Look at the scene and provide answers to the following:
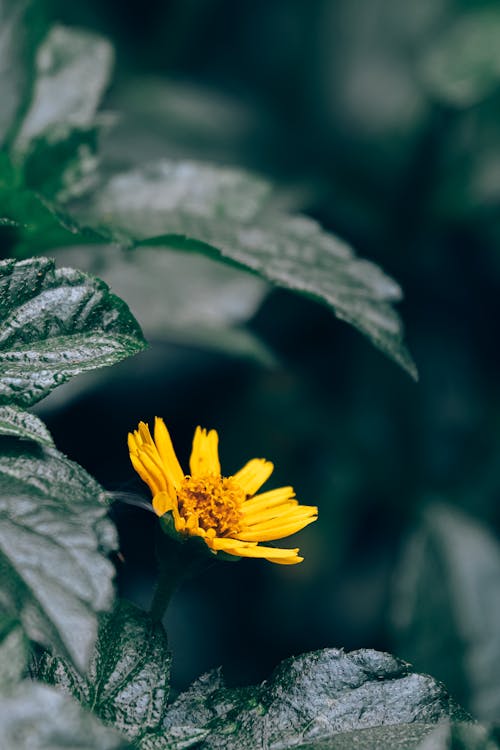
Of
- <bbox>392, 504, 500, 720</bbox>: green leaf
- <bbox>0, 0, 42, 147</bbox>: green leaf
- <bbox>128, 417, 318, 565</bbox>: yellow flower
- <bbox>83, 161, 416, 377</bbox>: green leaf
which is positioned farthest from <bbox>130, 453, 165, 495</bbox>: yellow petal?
<bbox>392, 504, 500, 720</bbox>: green leaf

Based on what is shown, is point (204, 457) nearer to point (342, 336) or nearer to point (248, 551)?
point (248, 551)

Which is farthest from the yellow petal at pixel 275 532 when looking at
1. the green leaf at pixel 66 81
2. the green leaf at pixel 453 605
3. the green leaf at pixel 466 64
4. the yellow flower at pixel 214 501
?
the green leaf at pixel 466 64

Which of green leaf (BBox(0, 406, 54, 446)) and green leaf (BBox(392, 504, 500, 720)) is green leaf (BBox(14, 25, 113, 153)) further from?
green leaf (BBox(392, 504, 500, 720))

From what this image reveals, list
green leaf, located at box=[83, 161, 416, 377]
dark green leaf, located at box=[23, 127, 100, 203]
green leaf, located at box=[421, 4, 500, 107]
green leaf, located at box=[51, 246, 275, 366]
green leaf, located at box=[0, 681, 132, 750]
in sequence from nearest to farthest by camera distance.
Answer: green leaf, located at box=[0, 681, 132, 750]
green leaf, located at box=[83, 161, 416, 377]
dark green leaf, located at box=[23, 127, 100, 203]
green leaf, located at box=[51, 246, 275, 366]
green leaf, located at box=[421, 4, 500, 107]

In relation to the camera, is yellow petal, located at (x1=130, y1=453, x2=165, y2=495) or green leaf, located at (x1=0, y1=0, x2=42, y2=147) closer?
yellow petal, located at (x1=130, y1=453, x2=165, y2=495)

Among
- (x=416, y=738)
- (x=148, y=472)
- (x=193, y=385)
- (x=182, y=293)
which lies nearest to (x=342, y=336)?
(x=193, y=385)
